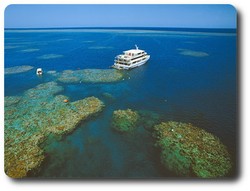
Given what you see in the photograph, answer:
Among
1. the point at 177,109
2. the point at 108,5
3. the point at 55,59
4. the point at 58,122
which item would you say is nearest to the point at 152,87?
the point at 177,109

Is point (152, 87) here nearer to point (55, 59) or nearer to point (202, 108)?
point (202, 108)

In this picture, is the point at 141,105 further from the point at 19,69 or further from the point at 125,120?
the point at 19,69

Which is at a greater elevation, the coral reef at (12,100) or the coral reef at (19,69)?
the coral reef at (19,69)

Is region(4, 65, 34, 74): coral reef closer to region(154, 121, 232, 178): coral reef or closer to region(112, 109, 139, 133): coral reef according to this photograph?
region(112, 109, 139, 133): coral reef

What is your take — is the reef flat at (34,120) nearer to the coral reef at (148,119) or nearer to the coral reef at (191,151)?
the coral reef at (148,119)

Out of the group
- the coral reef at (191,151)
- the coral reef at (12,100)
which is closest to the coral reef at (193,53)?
the coral reef at (191,151)
